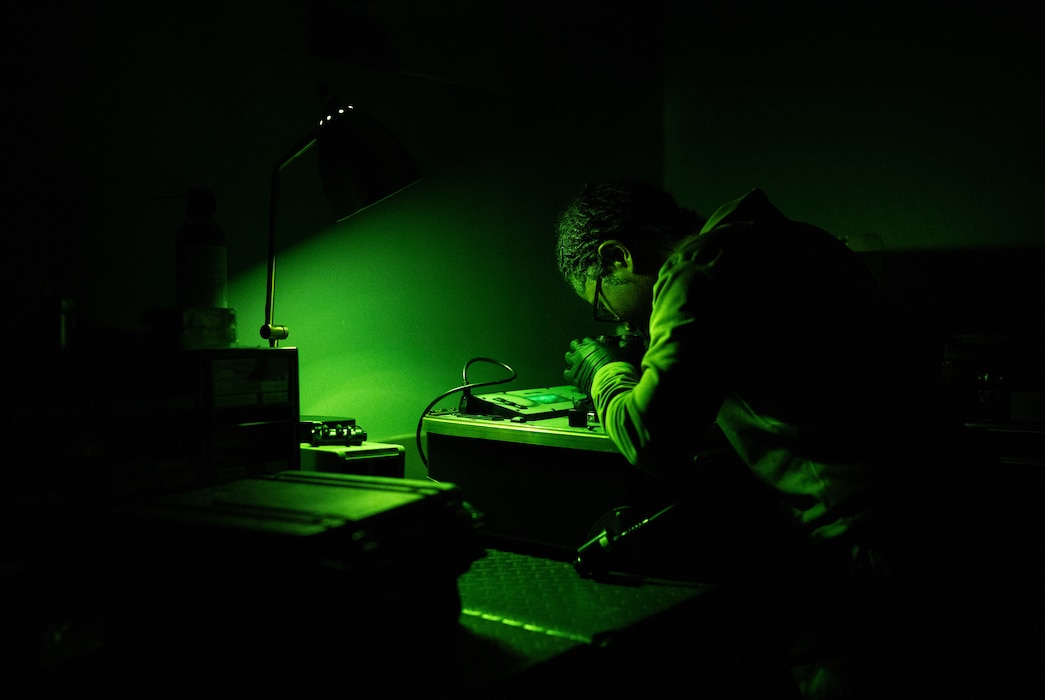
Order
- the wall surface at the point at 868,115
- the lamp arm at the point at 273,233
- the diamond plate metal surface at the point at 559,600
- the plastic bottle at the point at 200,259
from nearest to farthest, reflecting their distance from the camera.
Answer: the diamond plate metal surface at the point at 559,600 < the plastic bottle at the point at 200,259 < the lamp arm at the point at 273,233 < the wall surface at the point at 868,115

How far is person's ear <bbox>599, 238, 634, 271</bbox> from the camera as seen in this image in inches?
54.6

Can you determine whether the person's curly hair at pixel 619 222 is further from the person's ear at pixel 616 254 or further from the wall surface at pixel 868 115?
the wall surface at pixel 868 115

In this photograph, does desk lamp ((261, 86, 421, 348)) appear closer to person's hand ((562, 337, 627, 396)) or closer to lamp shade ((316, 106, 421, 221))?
lamp shade ((316, 106, 421, 221))

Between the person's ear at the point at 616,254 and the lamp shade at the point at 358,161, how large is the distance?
1.14ft

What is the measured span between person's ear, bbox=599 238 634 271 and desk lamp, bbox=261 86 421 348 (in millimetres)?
345

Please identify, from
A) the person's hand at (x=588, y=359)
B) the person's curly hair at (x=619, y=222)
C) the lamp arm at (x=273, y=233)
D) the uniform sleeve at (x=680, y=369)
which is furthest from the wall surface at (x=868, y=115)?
the lamp arm at (x=273, y=233)

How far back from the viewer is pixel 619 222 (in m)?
1.38

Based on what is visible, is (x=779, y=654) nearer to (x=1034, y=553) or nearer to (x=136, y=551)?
(x=1034, y=553)

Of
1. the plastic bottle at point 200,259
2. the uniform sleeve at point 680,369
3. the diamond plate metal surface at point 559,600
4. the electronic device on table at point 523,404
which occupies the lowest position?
the diamond plate metal surface at point 559,600

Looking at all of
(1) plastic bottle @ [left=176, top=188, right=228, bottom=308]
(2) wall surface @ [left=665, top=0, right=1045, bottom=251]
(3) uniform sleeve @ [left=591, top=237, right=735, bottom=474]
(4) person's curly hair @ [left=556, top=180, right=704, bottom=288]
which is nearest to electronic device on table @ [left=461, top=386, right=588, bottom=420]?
(4) person's curly hair @ [left=556, top=180, right=704, bottom=288]

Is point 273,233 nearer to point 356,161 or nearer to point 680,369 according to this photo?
point 356,161

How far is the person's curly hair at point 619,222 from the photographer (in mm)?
1374

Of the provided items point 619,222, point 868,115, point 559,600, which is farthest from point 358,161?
point 868,115

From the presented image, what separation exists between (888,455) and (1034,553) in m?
0.31
